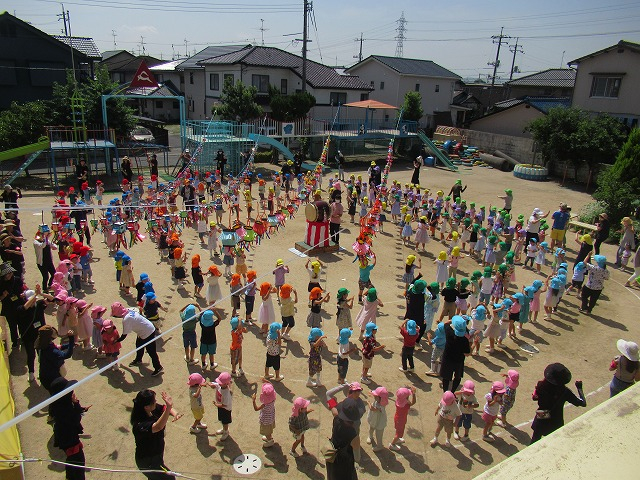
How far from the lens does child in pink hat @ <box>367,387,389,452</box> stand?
22.6 ft

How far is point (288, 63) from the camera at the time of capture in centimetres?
3634

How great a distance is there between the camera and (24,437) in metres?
6.89

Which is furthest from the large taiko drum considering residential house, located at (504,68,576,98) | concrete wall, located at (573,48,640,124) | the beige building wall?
residential house, located at (504,68,576,98)

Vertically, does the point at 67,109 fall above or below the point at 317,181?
above

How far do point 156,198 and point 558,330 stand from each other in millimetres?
12432

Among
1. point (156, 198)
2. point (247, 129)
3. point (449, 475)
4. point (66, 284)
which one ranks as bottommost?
point (449, 475)

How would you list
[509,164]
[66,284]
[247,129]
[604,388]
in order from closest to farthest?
[604,388] → [66,284] → [247,129] → [509,164]

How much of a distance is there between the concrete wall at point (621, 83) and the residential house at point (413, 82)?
13.2 m

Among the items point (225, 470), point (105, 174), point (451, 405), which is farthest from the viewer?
point (105, 174)

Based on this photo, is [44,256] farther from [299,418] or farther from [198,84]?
[198,84]

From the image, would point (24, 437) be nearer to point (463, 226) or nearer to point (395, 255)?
point (395, 255)

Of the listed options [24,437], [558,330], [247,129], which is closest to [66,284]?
[24,437]

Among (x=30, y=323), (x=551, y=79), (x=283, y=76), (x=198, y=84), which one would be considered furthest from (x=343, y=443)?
(x=551, y=79)

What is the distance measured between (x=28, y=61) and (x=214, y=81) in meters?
13.1
